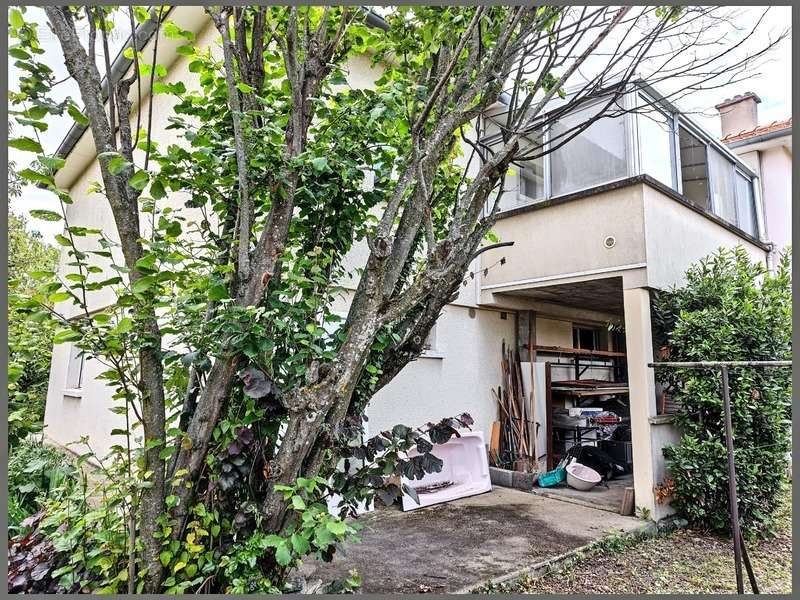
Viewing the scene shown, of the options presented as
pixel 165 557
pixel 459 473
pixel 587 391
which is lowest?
pixel 459 473

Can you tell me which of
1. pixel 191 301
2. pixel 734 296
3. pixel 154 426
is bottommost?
pixel 154 426

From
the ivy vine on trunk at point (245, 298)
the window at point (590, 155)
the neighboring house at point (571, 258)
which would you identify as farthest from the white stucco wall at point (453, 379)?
the ivy vine on trunk at point (245, 298)

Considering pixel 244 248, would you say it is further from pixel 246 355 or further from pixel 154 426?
pixel 154 426

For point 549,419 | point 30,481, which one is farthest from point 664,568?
point 30,481

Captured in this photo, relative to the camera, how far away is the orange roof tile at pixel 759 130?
36.9ft

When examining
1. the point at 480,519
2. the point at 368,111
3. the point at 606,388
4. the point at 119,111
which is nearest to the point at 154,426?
the point at 119,111

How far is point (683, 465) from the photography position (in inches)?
241

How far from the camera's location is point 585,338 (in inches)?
422

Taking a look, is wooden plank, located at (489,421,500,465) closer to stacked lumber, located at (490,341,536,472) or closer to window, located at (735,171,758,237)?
stacked lumber, located at (490,341,536,472)

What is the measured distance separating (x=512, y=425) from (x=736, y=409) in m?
3.21

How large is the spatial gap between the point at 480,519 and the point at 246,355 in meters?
4.51

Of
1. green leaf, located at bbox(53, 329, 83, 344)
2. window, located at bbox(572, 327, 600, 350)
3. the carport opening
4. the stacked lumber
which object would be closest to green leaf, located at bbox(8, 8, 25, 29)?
green leaf, located at bbox(53, 329, 83, 344)

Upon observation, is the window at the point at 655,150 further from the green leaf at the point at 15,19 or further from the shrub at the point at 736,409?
the green leaf at the point at 15,19

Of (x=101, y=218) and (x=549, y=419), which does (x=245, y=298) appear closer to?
(x=549, y=419)
